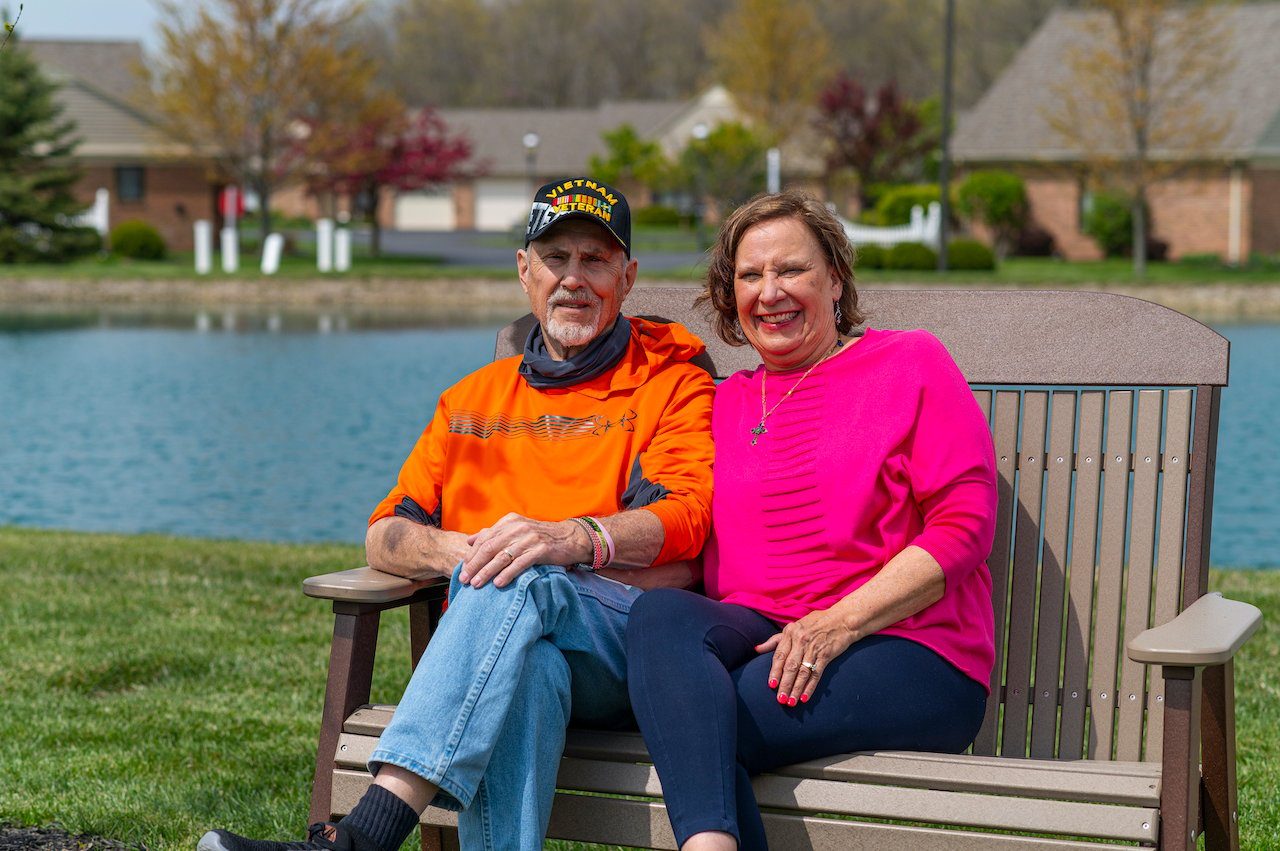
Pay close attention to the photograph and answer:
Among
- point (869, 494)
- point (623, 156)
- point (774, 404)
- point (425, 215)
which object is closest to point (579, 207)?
point (774, 404)

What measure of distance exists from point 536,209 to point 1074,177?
37.4m

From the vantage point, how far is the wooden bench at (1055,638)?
2693 mm

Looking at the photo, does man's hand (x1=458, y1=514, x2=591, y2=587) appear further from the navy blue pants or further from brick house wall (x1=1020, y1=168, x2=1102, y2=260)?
brick house wall (x1=1020, y1=168, x2=1102, y2=260)

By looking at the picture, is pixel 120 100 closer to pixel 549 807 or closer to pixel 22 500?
pixel 22 500

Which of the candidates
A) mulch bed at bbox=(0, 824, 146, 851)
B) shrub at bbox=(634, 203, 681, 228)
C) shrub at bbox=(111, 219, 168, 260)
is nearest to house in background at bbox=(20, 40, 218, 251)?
shrub at bbox=(111, 219, 168, 260)

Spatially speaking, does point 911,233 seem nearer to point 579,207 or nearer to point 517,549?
point 579,207

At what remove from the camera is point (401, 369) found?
19.7 m

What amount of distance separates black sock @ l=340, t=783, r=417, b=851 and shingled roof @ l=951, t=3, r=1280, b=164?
115ft

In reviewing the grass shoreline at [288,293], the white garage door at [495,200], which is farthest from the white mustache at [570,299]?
the white garage door at [495,200]

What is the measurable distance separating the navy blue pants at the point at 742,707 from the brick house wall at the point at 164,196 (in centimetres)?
4226

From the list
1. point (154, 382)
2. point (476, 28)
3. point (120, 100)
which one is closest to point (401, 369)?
point (154, 382)

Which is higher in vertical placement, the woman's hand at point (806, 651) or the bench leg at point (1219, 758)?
the woman's hand at point (806, 651)

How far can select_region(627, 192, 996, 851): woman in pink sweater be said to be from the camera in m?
2.88

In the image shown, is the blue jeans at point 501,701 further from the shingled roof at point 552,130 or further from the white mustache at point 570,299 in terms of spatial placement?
the shingled roof at point 552,130
